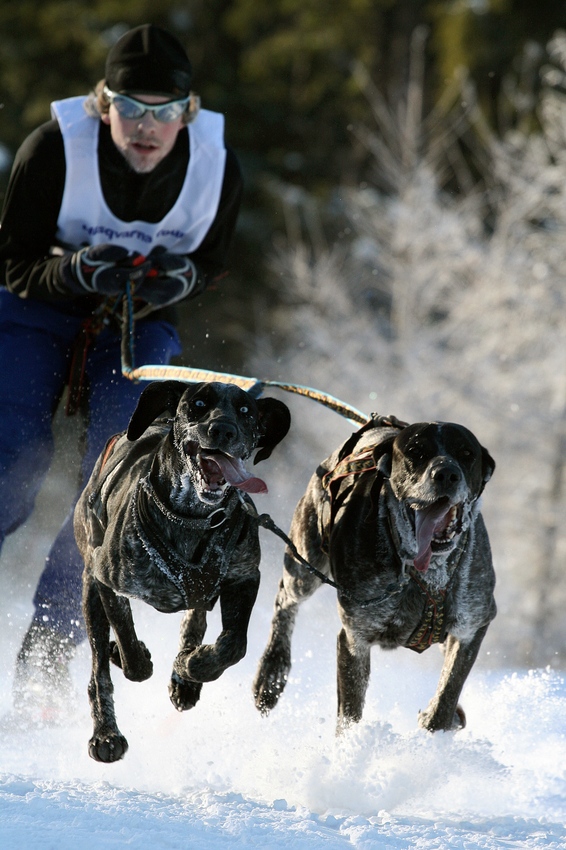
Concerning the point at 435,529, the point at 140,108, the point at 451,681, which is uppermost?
the point at 140,108

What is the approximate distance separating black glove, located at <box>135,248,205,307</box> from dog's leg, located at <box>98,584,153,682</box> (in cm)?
114

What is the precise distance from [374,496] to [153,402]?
0.69 metres

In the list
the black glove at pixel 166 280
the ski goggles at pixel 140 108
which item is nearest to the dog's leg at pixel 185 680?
the black glove at pixel 166 280

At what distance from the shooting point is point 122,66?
385 cm

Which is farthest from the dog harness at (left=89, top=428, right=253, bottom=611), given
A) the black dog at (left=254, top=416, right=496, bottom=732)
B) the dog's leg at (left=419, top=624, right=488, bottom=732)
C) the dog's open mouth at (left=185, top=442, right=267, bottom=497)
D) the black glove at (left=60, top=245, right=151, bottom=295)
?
the black glove at (left=60, top=245, right=151, bottom=295)

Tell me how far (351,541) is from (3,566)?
Result: 252cm

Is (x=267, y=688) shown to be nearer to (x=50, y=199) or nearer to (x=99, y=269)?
(x=99, y=269)

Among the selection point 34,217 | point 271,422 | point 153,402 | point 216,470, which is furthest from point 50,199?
point 216,470

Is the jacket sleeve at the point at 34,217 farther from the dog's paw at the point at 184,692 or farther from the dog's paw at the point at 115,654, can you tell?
the dog's paw at the point at 184,692

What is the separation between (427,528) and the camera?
3090mm

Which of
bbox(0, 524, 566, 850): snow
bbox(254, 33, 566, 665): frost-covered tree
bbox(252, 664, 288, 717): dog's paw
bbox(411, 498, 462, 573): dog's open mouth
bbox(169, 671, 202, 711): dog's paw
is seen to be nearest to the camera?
bbox(0, 524, 566, 850): snow

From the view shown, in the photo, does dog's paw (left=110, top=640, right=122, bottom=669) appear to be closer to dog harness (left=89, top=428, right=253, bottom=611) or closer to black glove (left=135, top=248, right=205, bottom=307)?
dog harness (left=89, top=428, right=253, bottom=611)

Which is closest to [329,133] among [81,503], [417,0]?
[417,0]

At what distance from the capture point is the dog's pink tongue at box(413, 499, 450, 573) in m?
3.08
